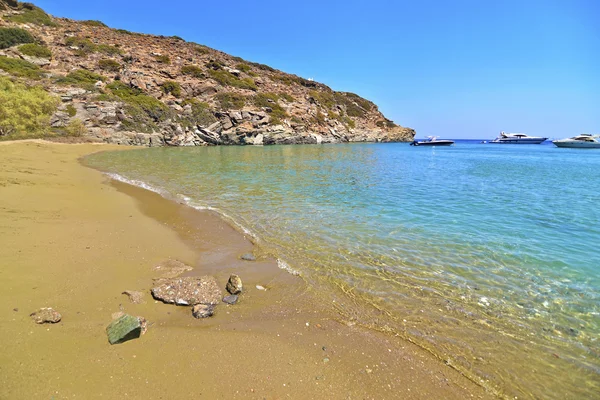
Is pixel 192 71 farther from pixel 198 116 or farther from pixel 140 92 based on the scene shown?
pixel 198 116

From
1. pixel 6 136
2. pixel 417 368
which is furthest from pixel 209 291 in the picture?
pixel 6 136

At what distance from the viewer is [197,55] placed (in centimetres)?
8238

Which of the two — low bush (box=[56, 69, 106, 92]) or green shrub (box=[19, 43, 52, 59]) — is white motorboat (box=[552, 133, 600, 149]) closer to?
low bush (box=[56, 69, 106, 92])

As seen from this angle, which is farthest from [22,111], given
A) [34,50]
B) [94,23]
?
[94,23]

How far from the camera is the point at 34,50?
54.0 metres

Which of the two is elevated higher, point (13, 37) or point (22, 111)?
point (13, 37)

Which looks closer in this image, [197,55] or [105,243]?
[105,243]

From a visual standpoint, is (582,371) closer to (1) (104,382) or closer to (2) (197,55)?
(1) (104,382)

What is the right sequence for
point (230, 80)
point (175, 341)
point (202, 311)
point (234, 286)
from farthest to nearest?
1. point (230, 80)
2. point (234, 286)
3. point (202, 311)
4. point (175, 341)

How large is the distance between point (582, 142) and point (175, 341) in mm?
103174

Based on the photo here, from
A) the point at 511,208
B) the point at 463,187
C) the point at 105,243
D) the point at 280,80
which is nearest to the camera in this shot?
the point at 105,243

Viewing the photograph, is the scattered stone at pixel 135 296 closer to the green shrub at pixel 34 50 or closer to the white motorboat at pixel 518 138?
the green shrub at pixel 34 50

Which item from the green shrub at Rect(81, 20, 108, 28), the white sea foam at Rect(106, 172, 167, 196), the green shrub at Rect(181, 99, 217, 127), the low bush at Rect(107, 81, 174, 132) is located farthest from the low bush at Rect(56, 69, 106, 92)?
the white sea foam at Rect(106, 172, 167, 196)

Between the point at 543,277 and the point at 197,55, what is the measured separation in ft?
307
